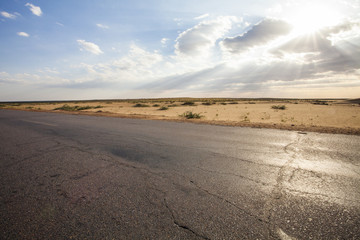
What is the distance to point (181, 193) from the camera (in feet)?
8.77

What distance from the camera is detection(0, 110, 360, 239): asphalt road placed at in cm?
195

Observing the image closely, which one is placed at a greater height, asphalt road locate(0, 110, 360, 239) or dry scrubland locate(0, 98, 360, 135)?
dry scrubland locate(0, 98, 360, 135)

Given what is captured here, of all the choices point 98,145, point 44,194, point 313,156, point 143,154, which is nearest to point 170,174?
point 143,154

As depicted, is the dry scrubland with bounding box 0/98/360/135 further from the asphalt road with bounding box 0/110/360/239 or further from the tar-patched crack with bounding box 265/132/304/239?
the asphalt road with bounding box 0/110/360/239

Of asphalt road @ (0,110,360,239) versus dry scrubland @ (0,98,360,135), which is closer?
asphalt road @ (0,110,360,239)

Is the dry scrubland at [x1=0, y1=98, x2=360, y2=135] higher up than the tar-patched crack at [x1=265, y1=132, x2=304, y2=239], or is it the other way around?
the dry scrubland at [x1=0, y1=98, x2=360, y2=135]

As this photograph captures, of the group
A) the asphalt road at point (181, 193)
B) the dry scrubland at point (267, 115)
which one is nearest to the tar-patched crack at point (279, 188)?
the asphalt road at point (181, 193)

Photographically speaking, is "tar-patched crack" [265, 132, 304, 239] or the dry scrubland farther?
the dry scrubland

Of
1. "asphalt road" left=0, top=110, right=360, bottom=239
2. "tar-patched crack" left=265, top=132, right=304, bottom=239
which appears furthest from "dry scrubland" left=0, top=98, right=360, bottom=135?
"asphalt road" left=0, top=110, right=360, bottom=239

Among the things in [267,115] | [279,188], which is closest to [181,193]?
[279,188]

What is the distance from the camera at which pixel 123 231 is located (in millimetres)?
1930

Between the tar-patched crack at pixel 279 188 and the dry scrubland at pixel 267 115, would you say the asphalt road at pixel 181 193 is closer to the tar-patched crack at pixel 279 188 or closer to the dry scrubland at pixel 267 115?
the tar-patched crack at pixel 279 188

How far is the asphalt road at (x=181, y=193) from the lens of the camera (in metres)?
1.95

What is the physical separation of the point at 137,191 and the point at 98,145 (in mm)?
3410
